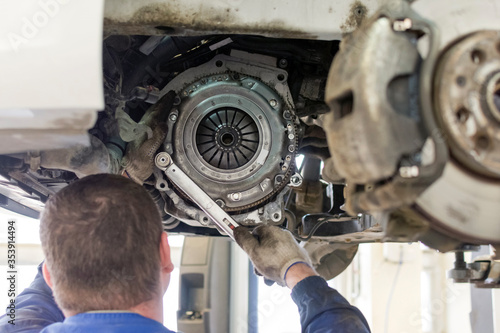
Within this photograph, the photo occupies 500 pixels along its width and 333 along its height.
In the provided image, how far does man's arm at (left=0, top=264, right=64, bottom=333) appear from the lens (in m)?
1.06

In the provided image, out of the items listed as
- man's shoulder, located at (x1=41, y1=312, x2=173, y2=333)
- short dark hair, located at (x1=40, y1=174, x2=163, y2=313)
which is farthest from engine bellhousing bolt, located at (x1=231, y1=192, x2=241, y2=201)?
man's shoulder, located at (x1=41, y1=312, x2=173, y2=333)

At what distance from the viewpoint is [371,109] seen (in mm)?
633

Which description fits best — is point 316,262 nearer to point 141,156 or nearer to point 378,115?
point 141,156

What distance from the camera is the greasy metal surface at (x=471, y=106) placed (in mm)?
685

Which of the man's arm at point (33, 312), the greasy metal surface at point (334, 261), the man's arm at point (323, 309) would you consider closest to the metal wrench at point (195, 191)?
the man's arm at point (323, 309)

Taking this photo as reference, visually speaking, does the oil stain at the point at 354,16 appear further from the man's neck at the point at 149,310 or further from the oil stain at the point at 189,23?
the man's neck at the point at 149,310

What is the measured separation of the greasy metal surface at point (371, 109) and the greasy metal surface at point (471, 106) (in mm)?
51

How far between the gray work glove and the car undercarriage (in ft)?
0.23

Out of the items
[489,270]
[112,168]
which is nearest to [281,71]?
Answer: [112,168]

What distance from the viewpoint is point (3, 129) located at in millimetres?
862

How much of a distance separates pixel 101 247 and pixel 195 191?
1.56ft

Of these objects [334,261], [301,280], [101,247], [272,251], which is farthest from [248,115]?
[334,261]

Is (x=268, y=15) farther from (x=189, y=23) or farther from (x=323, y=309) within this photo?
(x=323, y=309)

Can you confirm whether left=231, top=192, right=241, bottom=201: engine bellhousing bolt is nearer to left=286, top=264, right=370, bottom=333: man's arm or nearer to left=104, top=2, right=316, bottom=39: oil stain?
left=286, top=264, right=370, bottom=333: man's arm
